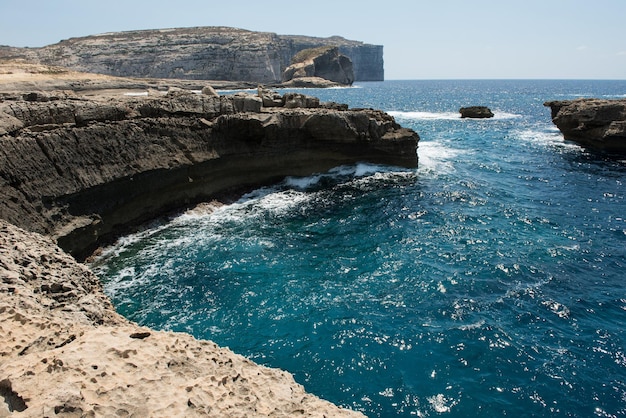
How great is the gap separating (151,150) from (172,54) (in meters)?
126

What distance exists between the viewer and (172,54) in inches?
5281

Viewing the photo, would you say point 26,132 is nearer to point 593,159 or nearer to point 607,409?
point 607,409

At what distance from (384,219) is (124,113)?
15.2 meters

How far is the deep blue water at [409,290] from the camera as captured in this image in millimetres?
11281

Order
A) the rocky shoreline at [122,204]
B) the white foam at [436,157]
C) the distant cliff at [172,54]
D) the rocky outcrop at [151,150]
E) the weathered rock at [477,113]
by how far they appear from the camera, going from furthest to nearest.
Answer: the distant cliff at [172,54] < the weathered rock at [477,113] < the white foam at [436,157] < the rocky outcrop at [151,150] < the rocky shoreline at [122,204]

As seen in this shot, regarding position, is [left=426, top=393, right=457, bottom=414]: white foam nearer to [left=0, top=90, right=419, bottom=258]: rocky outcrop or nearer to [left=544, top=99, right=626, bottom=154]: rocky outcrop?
[left=0, top=90, right=419, bottom=258]: rocky outcrop

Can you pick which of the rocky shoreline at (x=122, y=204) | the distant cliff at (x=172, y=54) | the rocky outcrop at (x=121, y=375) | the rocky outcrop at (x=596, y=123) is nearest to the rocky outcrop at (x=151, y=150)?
the rocky shoreline at (x=122, y=204)

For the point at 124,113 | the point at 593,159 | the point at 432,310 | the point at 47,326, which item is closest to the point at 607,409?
the point at 432,310

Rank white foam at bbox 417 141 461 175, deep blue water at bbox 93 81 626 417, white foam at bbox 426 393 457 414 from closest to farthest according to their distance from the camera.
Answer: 1. white foam at bbox 426 393 457 414
2. deep blue water at bbox 93 81 626 417
3. white foam at bbox 417 141 461 175

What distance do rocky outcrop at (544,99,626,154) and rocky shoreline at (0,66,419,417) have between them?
20972 millimetres

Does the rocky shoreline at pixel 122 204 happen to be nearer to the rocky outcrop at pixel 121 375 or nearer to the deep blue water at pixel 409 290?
the rocky outcrop at pixel 121 375

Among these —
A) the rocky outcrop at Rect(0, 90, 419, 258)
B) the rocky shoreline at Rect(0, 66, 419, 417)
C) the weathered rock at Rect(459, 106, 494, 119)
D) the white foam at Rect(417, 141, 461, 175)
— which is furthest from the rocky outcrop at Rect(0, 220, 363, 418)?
the weathered rock at Rect(459, 106, 494, 119)

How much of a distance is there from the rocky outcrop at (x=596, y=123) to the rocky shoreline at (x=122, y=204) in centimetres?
2097

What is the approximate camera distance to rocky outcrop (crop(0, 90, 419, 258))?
57.6ft
